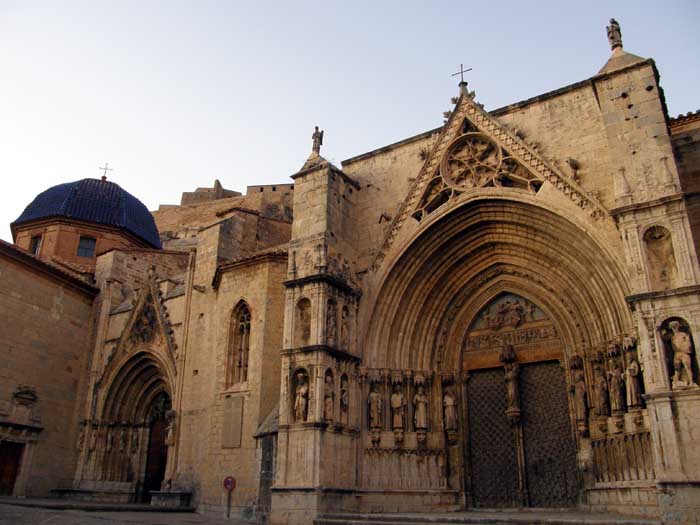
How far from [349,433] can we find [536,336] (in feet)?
12.7

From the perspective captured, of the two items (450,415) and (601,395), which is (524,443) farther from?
(601,395)

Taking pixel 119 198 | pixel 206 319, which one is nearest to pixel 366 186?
pixel 206 319

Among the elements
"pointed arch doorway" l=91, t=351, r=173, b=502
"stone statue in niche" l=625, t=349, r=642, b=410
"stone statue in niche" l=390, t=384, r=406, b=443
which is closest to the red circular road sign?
"stone statue in niche" l=390, t=384, r=406, b=443

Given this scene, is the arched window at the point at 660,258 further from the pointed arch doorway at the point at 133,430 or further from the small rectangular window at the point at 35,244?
the small rectangular window at the point at 35,244

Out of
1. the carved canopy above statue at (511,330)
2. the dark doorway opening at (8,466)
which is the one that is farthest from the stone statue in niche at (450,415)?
the dark doorway opening at (8,466)

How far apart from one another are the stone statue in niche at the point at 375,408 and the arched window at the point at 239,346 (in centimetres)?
376

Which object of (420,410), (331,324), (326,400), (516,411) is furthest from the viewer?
(420,410)

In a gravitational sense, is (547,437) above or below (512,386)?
below

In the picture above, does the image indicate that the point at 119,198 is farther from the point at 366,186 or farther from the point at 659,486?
the point at 659,486

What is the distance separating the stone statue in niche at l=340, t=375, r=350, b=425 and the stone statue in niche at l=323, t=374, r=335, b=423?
0.32m

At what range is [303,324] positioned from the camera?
39.4 feet

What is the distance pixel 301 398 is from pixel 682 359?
6029mm

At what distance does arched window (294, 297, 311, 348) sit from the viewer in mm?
11859

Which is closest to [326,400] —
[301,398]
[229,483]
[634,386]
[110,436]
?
[301,398]
